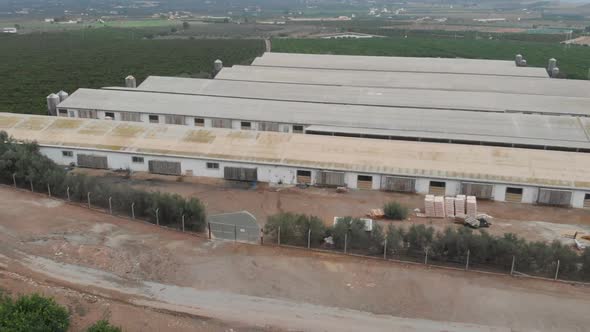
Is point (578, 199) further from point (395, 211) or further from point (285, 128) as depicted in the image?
point (285, 128)

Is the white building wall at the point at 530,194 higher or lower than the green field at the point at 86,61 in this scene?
lower

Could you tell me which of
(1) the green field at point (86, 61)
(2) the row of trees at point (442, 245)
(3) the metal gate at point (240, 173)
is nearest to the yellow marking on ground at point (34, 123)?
(1) the green field at point (86, 61)

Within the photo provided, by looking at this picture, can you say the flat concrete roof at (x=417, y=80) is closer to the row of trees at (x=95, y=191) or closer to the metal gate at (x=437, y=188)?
the metal gate at (x=437, y=188)

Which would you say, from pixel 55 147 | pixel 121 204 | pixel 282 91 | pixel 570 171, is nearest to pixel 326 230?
pixel 121 204

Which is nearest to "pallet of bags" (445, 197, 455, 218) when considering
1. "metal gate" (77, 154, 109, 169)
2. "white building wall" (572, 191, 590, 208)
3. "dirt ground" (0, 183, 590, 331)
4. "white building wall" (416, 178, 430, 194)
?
"white building wall" (416, 178, 430, 194)

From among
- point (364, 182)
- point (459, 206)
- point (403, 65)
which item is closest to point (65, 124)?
point (364, 182)
